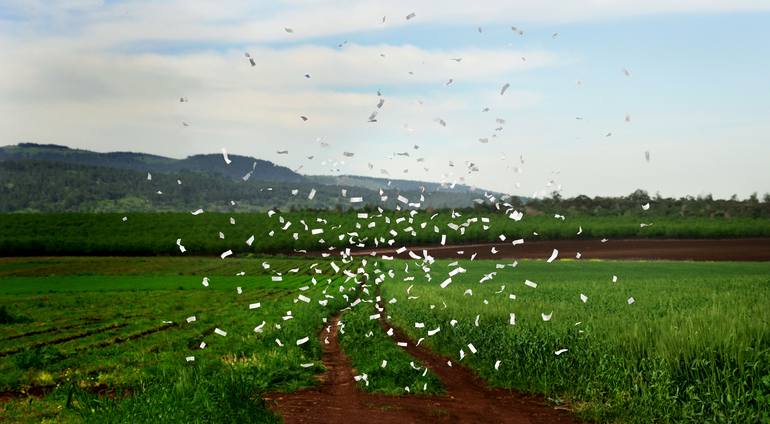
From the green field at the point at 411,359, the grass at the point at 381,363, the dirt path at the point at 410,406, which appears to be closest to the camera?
the green field at the point at 411,359

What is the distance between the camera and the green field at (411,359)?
16.0 m

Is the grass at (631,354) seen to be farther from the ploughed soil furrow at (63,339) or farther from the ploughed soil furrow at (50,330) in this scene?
the ploughed soil furrow at (50,330)

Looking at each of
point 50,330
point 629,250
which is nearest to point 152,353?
point 50,330

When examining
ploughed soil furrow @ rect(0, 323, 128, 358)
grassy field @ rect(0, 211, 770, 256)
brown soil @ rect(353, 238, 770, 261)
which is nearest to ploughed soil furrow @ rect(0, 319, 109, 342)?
ploughed soil furrow @ rect(0, 323, 128, 358)

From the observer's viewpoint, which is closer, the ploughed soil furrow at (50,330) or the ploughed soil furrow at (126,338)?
the ploughed soil furrow at (126,338)

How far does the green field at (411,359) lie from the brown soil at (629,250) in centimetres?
5972

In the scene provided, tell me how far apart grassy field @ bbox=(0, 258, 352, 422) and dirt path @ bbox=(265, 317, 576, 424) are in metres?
0.88

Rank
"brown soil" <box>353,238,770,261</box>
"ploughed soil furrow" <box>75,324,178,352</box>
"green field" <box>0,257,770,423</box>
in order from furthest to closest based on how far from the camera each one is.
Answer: "brown soil" <box>353,238,770,261</box>, "ploughed soil furrow" <box>75,324,178,352</box>, "green field" <box>0,257,770,423</box>

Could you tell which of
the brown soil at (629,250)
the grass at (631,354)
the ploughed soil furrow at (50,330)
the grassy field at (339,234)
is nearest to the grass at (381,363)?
the grass at (631,354)

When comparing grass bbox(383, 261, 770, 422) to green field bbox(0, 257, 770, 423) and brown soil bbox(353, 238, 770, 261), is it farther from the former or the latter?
brown soil bbox(353, 238, 770, 261)

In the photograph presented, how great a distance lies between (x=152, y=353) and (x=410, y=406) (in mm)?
12174

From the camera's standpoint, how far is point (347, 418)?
17.5 meters

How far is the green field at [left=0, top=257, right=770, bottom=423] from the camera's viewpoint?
16031 mm

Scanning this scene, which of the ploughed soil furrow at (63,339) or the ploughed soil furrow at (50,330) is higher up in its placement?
the ploughed soil furrow at (63,339)
